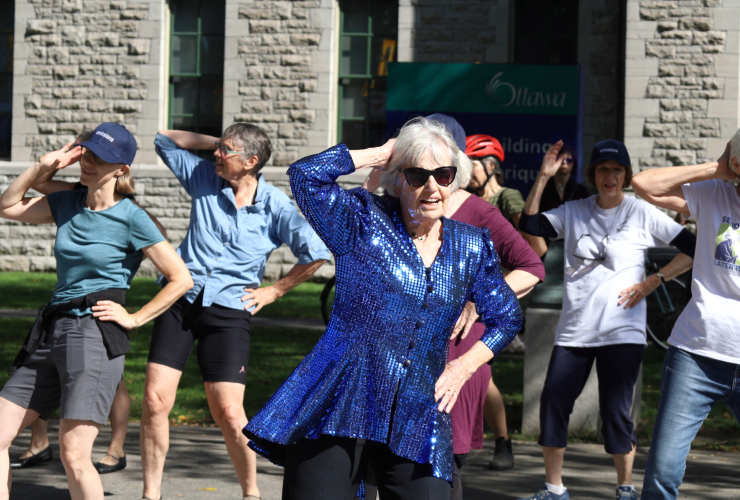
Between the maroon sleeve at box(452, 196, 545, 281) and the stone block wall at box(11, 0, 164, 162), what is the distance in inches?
539

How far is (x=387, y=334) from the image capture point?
263cm

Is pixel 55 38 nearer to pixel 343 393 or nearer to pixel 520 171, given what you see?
pixel 520 171

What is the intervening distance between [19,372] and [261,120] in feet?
41.7

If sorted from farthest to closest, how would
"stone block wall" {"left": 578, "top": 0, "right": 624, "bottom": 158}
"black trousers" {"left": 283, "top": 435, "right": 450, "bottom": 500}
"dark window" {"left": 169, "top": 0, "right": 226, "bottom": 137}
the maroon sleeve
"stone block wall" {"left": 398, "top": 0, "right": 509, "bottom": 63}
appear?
"dark window" {"left": 169, "top": 0, "right": 226, "bottom": 137}, "stone block wall" {"left": 398, "top": 0, "right": 509, "bottom": 63}, "stone block wall" {"left": 578, "top": 0, "right": 624, "bottom": 158}, the maroon sleeve, "black trousers" {"left": 283, "top": 435, "right": 450, "bottom": 500}

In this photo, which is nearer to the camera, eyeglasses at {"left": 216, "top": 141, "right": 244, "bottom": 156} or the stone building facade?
eyeglasses at {"left": 216, "top": 141, "right": 244, "bottom": 156}

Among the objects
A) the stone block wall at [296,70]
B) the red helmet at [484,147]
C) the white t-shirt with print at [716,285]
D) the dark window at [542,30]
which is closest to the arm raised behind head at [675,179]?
the white t-shirt with print at [716,285]

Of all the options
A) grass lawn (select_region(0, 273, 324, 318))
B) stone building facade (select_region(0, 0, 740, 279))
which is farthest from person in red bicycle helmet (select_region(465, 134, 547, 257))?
stone building facade (select_region(0, 0, 740, 279))

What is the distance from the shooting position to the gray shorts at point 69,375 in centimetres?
367

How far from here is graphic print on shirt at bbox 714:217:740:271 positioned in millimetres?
3627

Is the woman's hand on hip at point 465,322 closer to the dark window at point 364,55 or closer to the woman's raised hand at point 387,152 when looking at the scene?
the woman's raised hand at point 387,152

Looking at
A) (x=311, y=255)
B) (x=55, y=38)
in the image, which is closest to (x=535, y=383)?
(x=311, y=255)

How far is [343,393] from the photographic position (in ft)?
8.46

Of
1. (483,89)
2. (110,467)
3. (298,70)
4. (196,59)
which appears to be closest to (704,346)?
(110,467)

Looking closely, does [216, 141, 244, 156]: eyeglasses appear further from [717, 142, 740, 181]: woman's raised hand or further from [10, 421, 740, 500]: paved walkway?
[717, 142, 740, 181]: woman's raised hand
